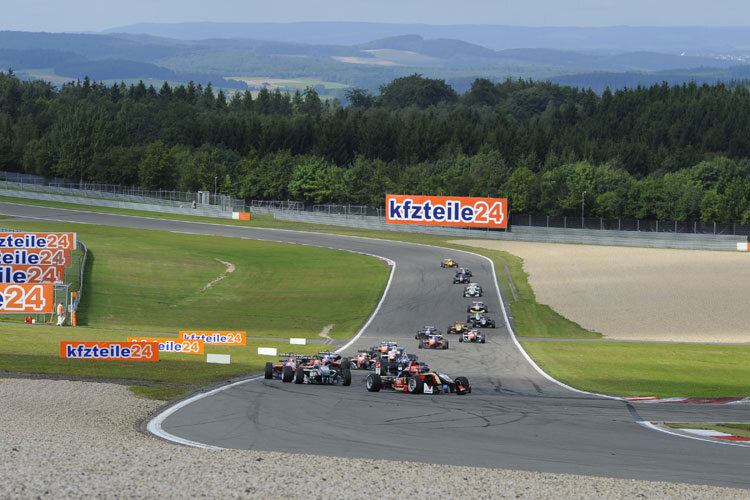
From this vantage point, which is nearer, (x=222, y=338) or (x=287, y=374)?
(x=287, y=374)

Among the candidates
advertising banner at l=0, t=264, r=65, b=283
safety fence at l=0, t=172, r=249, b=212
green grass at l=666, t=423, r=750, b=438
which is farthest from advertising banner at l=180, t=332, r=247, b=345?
safety fence at l=0, t=172, r=249, b=212

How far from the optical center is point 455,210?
11025 cm

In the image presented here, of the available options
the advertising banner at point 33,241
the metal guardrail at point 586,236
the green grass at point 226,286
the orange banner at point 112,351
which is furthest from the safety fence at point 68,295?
the metal guardrail at point 586,236

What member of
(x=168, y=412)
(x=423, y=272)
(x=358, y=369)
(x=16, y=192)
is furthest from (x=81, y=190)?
(x=168, y=412)

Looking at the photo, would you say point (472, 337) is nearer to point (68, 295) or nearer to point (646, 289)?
point (646, 289)

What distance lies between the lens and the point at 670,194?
134 meters

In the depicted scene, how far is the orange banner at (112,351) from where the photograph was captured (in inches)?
1405

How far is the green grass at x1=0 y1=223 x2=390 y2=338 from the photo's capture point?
5475cm

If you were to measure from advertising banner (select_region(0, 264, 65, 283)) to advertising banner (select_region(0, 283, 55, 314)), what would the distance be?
2587 millimetres

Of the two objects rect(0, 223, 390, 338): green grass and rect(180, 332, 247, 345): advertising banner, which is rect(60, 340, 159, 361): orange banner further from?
rect(0, 223, 390, 338): green grass

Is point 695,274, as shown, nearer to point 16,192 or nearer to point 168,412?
point 168,412

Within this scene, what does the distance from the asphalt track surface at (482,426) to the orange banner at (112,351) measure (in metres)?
7.93

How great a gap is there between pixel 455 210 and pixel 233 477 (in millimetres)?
96191

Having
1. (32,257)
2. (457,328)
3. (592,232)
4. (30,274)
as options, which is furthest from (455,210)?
(30,274)
